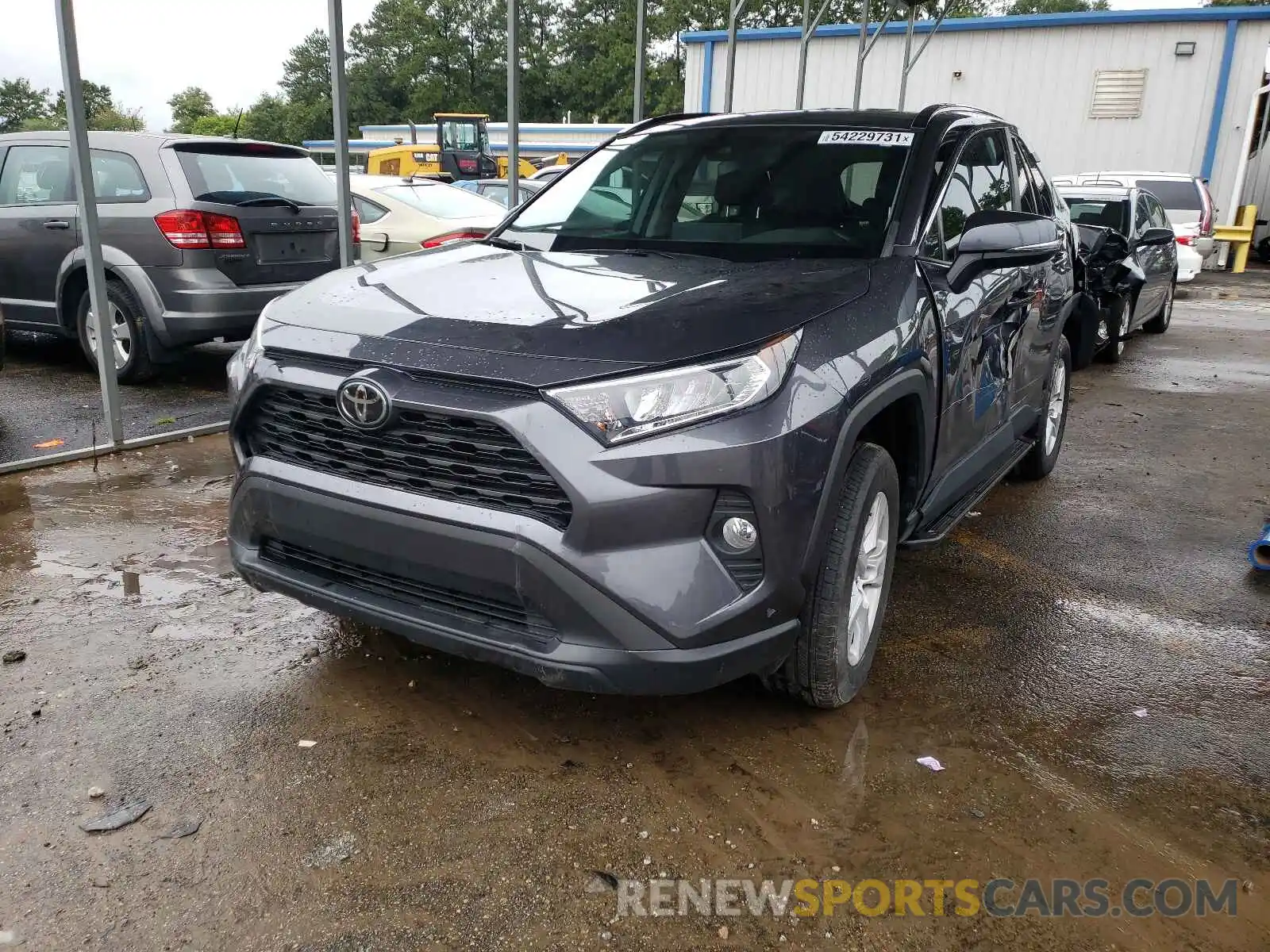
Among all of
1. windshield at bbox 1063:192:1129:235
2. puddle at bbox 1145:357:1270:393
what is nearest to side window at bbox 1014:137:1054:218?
puddle at bbox 1145:357:1270:393

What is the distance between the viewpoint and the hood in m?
2.38

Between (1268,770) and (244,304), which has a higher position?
(244,304)

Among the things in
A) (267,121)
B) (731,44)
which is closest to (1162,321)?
(731,44)

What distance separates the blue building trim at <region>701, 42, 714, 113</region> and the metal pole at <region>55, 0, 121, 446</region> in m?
20.0

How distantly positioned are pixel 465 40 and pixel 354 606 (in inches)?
2792

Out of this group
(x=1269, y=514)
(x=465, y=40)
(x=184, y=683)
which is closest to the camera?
(x=184, y=683)

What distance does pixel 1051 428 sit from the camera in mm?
5383

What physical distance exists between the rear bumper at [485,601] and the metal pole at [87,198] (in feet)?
10.3

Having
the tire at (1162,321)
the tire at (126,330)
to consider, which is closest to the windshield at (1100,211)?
the tire at (1162,321)

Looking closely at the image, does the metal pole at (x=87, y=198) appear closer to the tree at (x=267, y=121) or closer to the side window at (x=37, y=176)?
the side window at (x=37, y=176)

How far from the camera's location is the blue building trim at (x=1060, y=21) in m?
19.6

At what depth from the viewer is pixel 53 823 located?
7.79 feet

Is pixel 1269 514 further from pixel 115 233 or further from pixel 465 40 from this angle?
pixel 465 40

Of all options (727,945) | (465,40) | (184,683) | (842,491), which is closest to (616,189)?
(842,491)
